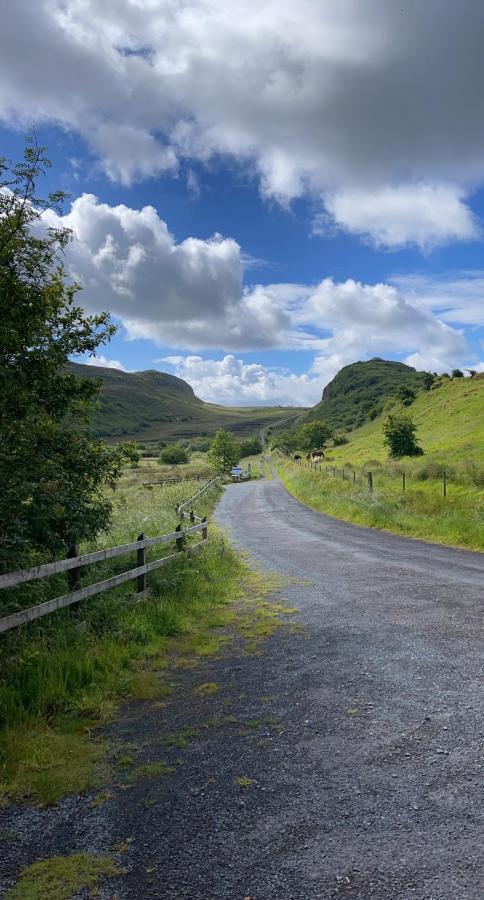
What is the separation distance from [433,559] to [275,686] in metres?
9.39

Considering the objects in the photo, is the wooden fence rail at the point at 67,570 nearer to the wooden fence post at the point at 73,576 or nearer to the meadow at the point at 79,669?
the wooden fence post at the point at 73,576

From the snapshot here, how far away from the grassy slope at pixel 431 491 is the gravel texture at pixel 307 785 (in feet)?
35.1

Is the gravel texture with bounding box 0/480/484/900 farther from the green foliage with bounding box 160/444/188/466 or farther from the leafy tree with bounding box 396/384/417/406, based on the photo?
the green foliage with bounding box 160/444/188/466

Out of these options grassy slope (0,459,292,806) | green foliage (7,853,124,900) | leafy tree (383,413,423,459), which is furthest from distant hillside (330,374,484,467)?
green foliage (7,853,124,900)

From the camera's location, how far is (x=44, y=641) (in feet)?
20.5

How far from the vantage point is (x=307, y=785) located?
406 cm

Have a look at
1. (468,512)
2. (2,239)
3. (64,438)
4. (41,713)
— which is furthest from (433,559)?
(2,239)

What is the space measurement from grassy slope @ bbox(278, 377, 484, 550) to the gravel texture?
35.1 ft

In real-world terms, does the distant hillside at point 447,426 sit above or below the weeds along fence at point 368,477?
above

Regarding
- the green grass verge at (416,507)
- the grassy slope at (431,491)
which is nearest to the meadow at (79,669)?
the green grass verge at (416,507)

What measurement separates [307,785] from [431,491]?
85.8 feet

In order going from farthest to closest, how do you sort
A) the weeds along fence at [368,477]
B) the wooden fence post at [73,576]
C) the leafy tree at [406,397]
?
the leafy tree at [406,397]
the weeds along fence at [368,477]
the wooden fence post at [73,576]

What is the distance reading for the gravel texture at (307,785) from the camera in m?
3.16

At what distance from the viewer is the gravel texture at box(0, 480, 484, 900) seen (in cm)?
316
